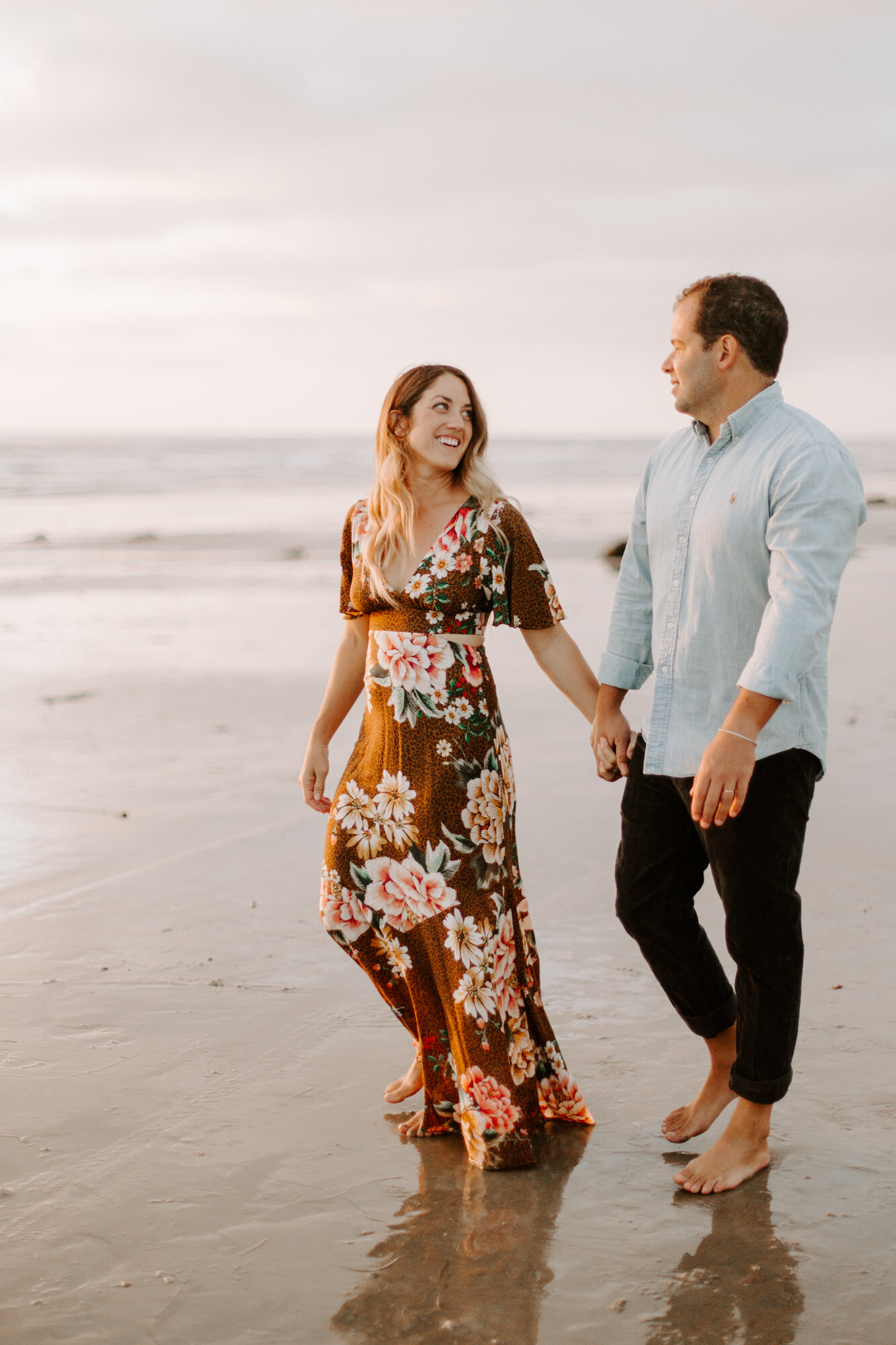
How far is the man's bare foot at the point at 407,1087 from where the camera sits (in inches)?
127

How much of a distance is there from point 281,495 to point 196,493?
2.25 meters

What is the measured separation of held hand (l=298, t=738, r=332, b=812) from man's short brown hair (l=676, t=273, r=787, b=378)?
148cm

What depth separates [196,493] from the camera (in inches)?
1255

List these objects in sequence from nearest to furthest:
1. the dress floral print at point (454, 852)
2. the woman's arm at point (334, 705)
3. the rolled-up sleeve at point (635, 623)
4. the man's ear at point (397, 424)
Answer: the dress floral print at point (454, 852) → the rolled-up sleeve at point (635, 623) → the man's ear at point (397, 424) → the woman's arm at point (334, 705)

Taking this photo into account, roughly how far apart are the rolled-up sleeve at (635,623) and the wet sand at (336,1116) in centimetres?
112

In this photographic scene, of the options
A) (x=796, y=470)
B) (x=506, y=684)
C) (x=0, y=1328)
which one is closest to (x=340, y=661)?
(x=796, y=470)

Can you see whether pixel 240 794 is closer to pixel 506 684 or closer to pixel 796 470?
pixel 506 684

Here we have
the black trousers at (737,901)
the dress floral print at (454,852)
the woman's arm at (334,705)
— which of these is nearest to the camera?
the black trousers at (737,901)

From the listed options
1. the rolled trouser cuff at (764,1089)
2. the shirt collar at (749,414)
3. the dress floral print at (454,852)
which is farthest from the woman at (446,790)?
the shirt collar at (749,414)

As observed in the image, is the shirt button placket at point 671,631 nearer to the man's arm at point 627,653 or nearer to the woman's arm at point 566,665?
the man's arm at point 627,653

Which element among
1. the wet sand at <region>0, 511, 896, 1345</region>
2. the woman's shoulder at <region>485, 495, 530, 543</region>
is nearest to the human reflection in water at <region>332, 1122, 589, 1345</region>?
the wet sand at <region>0, 511, 896, 1345</region>

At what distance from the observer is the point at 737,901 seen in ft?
8.91

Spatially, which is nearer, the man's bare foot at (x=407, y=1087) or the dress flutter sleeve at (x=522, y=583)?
the dress flutter sleeve at (x=522, y=583)

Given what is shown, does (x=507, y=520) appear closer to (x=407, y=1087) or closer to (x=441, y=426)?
(x=441, y=426)
